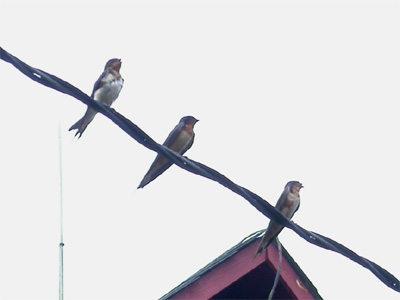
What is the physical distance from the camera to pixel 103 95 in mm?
7035

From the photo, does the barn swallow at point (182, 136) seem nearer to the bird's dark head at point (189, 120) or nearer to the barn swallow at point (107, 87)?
the bird's dark head at point (189, 120)

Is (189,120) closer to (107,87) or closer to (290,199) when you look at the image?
(107,87)

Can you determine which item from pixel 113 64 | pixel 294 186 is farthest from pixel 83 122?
pixel 294 186

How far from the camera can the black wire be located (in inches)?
140

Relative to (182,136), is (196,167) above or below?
below

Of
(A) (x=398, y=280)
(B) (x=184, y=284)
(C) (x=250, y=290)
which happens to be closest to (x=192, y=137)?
(C) (x=250, y=290)

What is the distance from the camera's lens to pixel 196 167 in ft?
13.5

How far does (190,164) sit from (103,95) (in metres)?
3.05

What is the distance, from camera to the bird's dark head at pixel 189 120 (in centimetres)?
699

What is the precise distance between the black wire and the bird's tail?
1.79m

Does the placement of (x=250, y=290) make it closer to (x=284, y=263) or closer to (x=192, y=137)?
(x=284, y=263)

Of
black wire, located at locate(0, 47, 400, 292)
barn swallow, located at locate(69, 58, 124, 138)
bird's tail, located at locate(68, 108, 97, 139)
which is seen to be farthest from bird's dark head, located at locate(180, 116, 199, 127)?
black wire, located at locate(0, 47, 400, 292)

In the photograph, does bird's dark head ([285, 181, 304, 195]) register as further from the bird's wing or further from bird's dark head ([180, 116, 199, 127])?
the bird's wing

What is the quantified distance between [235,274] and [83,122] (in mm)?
1442
